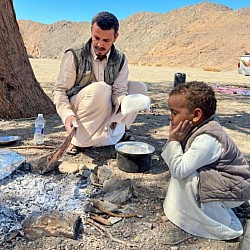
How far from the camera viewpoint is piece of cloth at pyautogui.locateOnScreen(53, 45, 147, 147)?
10.3 feet

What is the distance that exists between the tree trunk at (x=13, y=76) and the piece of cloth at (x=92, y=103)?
1382 mm

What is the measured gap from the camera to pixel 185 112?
6.82 feet

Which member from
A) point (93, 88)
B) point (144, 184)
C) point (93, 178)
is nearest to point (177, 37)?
point (93, 88)

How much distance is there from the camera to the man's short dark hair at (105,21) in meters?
2.92

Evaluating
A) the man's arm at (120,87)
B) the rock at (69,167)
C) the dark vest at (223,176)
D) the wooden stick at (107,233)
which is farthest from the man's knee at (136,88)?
the wooden stick at (107,233)

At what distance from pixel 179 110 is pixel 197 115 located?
0.10 metres

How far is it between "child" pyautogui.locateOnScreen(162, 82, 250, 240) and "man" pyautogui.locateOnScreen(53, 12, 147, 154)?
43.2 inches

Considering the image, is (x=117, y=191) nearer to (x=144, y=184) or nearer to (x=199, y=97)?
(x=144, y=184)

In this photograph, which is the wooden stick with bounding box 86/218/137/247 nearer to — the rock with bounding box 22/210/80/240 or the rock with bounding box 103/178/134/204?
the rock with bounding box 22/210/80/240

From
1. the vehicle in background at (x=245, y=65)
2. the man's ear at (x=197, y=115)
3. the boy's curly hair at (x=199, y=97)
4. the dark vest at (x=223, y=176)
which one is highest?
the boy's curly hair at (x=199, y=97)

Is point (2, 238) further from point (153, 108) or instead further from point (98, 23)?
point (153, 108)

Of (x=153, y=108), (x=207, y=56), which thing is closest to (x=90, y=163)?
(x=153, y=108)

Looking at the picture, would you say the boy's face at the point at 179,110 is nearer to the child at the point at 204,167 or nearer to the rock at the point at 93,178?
the child at the point at 204,167

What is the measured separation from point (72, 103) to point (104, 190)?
3.26 ft
